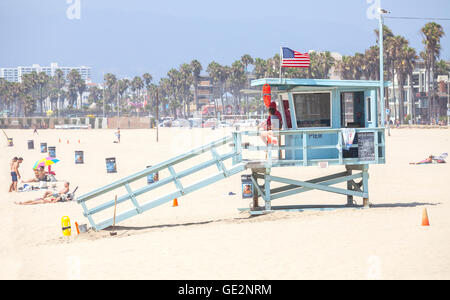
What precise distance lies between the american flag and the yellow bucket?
7039 millimetres

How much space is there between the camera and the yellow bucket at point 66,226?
15570 millimetres

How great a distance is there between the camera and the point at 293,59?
679 inches

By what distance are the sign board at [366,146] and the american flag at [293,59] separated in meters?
2.57

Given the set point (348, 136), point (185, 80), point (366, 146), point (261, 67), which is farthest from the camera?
point (185, 80)

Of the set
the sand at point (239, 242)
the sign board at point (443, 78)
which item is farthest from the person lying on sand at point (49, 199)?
the sign board at point (443, 78)

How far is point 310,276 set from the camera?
10469mm

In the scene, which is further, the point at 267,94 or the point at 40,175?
the point at 40,175

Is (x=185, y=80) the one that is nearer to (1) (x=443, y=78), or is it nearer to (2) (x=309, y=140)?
(1) (x=443, y=78)

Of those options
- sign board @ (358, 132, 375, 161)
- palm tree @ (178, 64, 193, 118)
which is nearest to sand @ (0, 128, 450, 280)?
sign board @ (358, 132, 375, 161)

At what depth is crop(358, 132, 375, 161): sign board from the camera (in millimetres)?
17125

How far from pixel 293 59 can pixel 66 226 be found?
24.9ft

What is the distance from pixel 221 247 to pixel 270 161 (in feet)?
13.9

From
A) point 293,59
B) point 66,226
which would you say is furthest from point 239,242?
point 293,59
